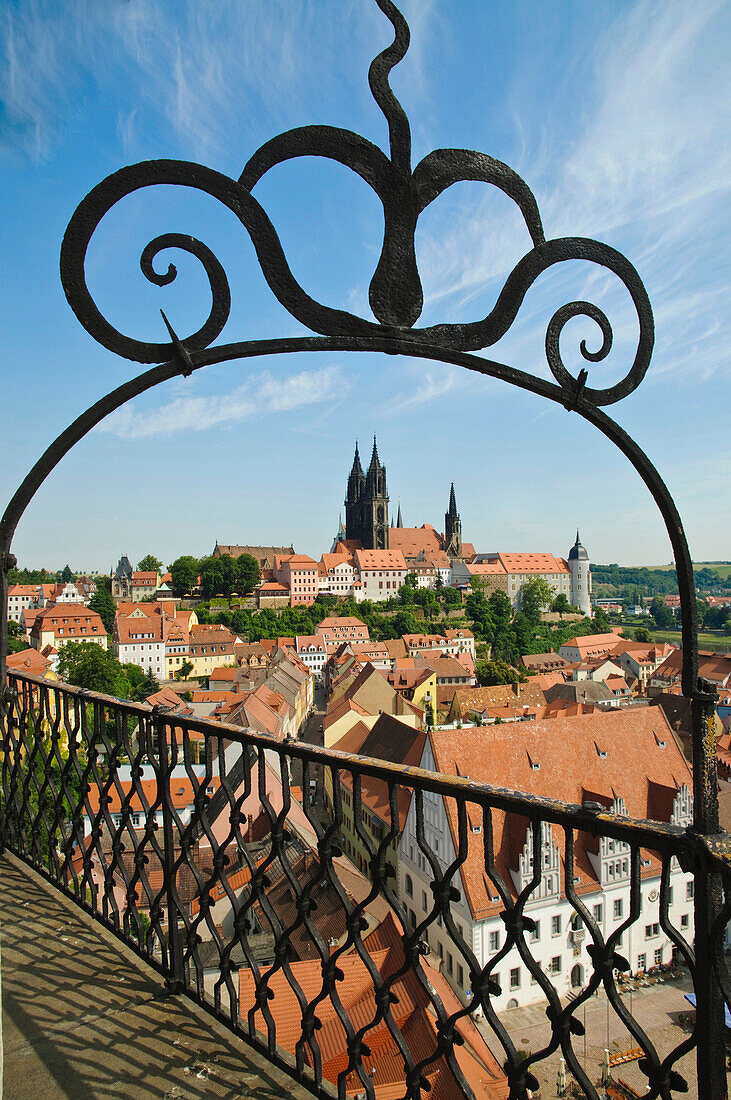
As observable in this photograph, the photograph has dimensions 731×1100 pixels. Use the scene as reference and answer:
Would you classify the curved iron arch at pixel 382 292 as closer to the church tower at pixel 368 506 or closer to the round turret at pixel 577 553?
the church tower at pixel 368 506

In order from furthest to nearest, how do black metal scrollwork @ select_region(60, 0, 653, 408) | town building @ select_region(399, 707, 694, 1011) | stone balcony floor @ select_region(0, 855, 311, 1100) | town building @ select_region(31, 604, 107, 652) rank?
1. town building @ select_region(31, 604, 107, 652)
2. town building @ select_region(399, 707, 694, 1011)
3. stone balcony floor @ select_region(0, 855, 311, 1100)
4. black metal scrollwork @ select_region(60, 0, 653, 408)

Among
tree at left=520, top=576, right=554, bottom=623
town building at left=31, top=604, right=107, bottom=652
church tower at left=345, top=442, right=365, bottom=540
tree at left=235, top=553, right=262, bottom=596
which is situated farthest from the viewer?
church tower at left=345, top=442, right=365, bottom=540

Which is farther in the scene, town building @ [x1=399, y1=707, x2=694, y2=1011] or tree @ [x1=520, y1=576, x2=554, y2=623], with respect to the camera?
tree @ [x1=520, y1=576, x2=554, y2=623]

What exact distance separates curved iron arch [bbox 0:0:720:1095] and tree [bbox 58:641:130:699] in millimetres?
40420

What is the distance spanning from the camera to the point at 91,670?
4147 cm

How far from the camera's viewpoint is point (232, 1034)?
2273 millimetres

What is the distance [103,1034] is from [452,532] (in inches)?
4021

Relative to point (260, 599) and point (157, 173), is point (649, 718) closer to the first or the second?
point (157, 173)

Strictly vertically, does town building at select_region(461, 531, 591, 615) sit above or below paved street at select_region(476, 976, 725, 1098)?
above

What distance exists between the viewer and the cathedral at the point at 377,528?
3656 inches

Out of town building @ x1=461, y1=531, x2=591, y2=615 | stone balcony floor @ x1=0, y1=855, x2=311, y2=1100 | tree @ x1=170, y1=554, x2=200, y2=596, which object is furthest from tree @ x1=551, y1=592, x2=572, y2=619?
stone balcony floor @ x1=0, y1=855, x2=311, y2=1100

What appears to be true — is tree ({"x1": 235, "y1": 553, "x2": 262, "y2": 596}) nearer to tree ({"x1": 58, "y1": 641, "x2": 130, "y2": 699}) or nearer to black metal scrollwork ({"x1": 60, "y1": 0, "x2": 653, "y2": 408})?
tree ({"x1": 58, "y1": 641, "x2": 130, "y2": 699})

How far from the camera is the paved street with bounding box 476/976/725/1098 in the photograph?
11883mm

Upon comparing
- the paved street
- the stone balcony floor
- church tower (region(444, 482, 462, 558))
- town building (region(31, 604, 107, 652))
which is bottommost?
the paved street
